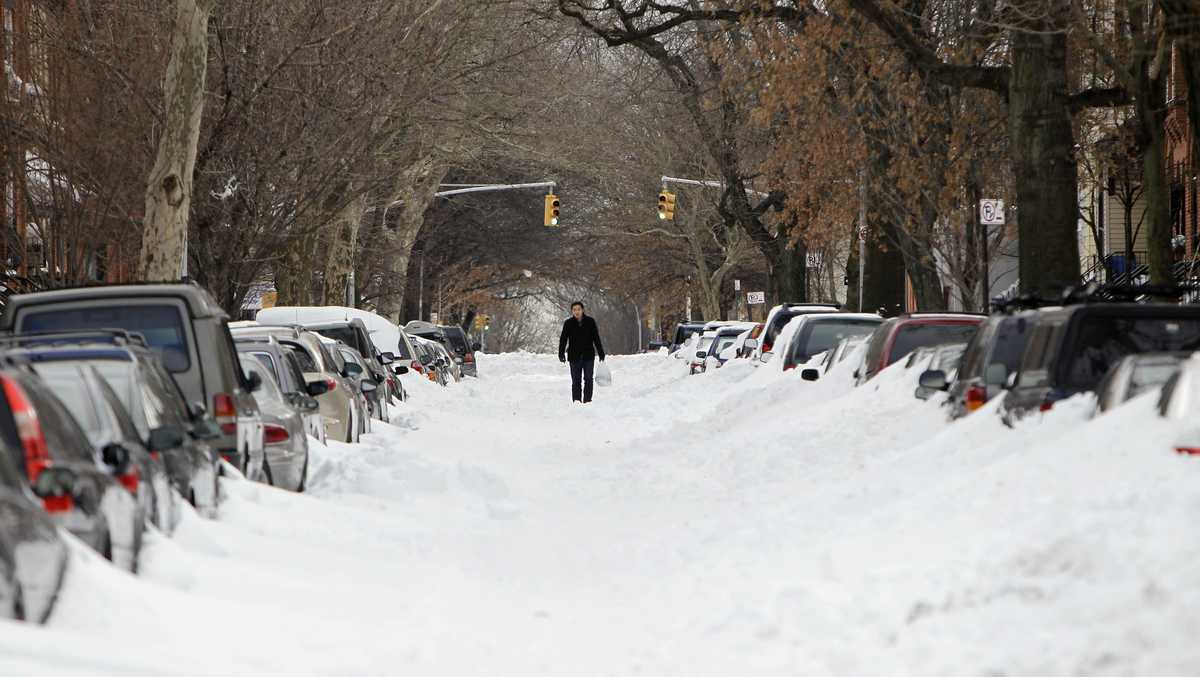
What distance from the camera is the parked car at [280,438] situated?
13.6 meters

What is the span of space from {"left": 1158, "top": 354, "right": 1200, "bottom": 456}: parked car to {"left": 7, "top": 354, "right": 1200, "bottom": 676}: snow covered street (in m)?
0.09

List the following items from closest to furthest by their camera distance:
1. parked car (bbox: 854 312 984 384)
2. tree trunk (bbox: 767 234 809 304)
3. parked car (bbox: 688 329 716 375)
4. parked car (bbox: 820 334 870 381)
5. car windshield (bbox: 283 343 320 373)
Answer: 1. car windshield (bbox: 283 343 320 373)
2. parked car (bbox: 854 312 984 384)
3. parked car (bbox: 820 334 870 381)
4. parked car (bbox: 688 329 716 375)
5. tree trunk (bbox: 767 234 809 304)

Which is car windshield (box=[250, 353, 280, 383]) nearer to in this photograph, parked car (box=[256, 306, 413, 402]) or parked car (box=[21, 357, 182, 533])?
parked car (box=[21, 357, 182, 533])

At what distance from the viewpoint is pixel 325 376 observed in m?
19.2

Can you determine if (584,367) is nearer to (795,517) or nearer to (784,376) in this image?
(784,376)

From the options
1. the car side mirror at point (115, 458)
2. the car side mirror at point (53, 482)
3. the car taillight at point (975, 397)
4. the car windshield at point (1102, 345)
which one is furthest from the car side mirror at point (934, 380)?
the car side mirror at point (53, 482)

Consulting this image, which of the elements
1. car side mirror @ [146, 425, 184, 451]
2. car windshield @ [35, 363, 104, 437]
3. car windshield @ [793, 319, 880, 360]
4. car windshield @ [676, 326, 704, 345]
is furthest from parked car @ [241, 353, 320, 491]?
car windshield @ [676, 326, 704, 345]

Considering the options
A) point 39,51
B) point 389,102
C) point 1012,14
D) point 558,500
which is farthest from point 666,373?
point 558,500

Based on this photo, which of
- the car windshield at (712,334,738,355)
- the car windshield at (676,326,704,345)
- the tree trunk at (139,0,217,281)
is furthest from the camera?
the car windshield at (676,326,704,345)

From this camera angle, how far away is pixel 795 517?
38.8ft

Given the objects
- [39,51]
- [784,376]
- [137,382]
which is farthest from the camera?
[39,51]

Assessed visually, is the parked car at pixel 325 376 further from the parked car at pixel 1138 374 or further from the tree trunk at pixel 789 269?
the tree trunk at pixel 789 269

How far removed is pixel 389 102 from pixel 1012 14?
13.6 meters

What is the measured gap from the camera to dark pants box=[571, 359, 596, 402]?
3206 cm
